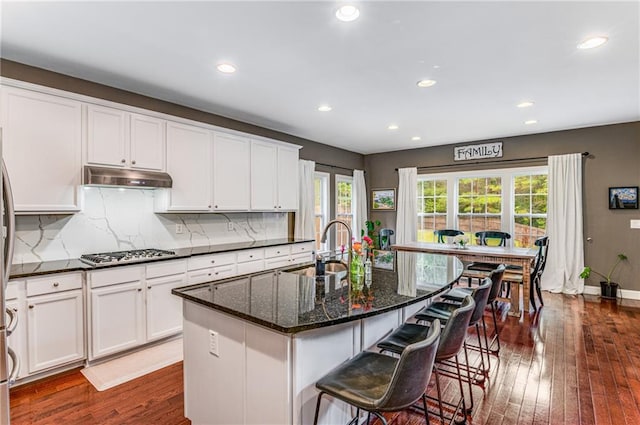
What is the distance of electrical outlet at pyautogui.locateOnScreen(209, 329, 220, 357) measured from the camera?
1785 millimetres

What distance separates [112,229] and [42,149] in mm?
988

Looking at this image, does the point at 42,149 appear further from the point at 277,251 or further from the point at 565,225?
the point at 565,225

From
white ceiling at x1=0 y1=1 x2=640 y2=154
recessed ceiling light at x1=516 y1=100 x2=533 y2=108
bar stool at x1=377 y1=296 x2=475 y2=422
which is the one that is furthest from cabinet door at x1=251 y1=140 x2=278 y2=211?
recessed ceiling light at x1=516 y1=100 x2=533 y2=108

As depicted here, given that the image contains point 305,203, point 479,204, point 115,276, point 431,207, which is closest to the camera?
point 115,276

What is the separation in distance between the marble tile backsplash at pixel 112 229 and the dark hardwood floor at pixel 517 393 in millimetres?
1143

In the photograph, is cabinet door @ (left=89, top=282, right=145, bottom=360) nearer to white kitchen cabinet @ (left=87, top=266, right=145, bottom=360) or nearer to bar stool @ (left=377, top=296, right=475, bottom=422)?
white kitchen cabinet @ (left=87, top=266, right=145, bottom=360)

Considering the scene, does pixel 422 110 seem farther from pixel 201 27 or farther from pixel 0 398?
pixel 0 398

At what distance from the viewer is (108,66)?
2.93 meters

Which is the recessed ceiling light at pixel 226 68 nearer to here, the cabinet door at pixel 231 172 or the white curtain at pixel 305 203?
the cabinet door at pixel 231 172

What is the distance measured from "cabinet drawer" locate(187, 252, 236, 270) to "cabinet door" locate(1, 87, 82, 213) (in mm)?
1151

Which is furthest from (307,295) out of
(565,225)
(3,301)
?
(565,225)

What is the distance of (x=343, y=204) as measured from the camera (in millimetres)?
7039

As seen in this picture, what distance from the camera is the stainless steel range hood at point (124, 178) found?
9.68ft

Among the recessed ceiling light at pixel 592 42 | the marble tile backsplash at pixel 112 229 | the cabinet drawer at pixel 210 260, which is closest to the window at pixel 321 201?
the marble tile backsplash at pixel 112 229
